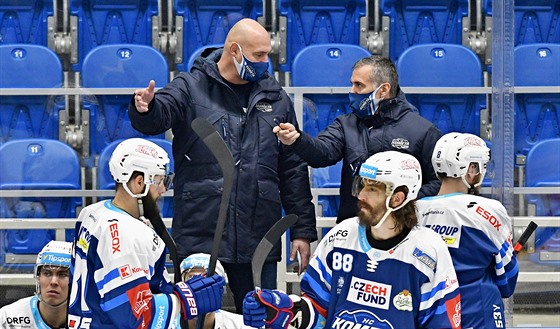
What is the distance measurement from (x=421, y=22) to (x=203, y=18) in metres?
1.07

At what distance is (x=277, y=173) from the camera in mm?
4137

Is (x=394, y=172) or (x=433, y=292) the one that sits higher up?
(x=394, y=172)

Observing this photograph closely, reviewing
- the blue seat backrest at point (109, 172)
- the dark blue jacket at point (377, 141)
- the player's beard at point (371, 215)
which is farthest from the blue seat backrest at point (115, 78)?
the player's beard at point (371, 215)

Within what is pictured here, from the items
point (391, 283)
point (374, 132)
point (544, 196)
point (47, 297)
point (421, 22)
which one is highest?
point (421, 22)

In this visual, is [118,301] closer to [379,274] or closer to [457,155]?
[379,274]

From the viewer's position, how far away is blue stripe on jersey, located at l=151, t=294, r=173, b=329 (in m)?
3.38

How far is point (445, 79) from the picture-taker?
4992mm

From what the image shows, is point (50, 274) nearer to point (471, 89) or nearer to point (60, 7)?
point (60, 7)

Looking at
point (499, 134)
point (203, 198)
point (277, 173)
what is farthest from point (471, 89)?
point (203, 198)

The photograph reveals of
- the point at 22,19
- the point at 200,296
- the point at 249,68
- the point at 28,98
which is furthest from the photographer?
the point at 22,19

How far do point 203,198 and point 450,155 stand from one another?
0.89 m

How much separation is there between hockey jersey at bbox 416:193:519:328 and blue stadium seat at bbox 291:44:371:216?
2.50ft

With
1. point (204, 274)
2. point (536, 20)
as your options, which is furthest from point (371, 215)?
point (536, 20)

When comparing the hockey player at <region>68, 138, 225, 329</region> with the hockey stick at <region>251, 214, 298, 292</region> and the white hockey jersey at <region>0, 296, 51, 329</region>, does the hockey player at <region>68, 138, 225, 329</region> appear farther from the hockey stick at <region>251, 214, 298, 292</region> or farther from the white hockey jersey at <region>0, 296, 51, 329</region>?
the white hockey jersey at <region>0, 296, 51, 329</region>
